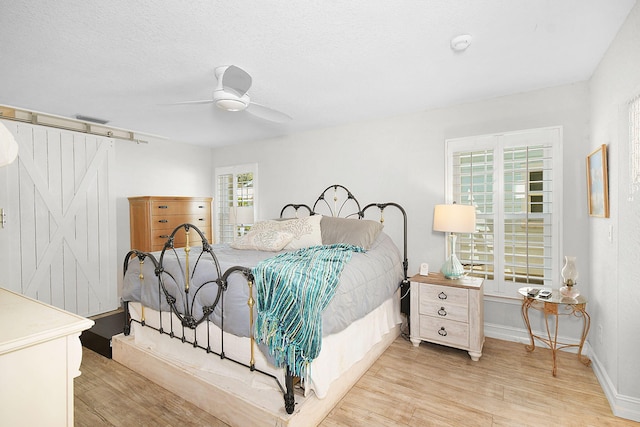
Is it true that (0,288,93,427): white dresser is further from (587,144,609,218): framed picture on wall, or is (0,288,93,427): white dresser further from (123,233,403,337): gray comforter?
(587,144,609,218): framed picture on wall

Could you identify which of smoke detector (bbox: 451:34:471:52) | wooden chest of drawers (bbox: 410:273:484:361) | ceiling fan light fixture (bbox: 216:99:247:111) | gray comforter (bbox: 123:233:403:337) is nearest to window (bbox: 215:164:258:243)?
gray comforter (bbox: 123:233:403:337)

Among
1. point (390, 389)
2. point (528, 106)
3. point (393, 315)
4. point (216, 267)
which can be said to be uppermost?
point (528, 106)

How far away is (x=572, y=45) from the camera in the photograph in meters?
2.27

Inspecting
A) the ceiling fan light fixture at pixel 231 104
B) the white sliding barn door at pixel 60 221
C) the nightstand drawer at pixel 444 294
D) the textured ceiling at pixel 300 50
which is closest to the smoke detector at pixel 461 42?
the textured ceiling at pixel 300 50

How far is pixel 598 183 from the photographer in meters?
2.47

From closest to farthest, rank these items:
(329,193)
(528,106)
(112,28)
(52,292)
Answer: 1. (112,28)
2. (528,106)
3. (52,292)
4. (329,193)

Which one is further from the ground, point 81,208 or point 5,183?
point 5,183

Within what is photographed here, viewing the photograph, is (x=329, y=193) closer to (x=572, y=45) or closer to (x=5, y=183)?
(x=572, y=45)

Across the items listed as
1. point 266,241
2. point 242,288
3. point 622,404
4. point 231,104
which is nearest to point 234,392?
point 242,288

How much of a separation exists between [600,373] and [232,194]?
5.02 metres

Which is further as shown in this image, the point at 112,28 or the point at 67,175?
the point at 67,175

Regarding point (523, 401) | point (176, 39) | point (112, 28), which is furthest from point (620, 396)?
point (112, 28)

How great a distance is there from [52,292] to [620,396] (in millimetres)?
5411

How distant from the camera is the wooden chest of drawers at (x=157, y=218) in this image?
14.0 feet
